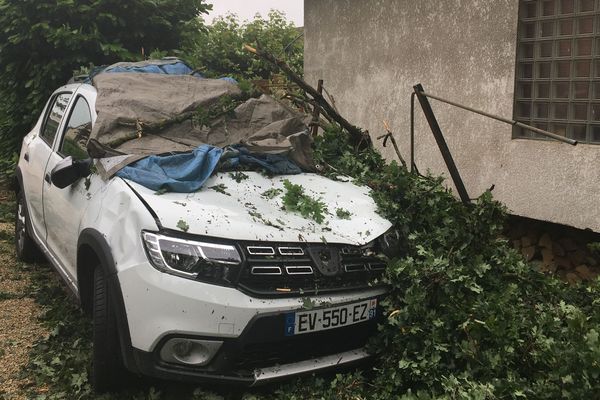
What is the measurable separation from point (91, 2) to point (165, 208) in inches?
200

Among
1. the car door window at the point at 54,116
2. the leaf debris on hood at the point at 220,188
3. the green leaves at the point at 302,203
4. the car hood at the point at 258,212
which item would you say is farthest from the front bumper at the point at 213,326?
the car door window at the point at 54,116

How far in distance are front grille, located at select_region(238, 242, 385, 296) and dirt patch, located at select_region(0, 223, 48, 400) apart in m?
1.54

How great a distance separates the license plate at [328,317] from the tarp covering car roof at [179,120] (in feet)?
3.96

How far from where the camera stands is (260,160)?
140 inches

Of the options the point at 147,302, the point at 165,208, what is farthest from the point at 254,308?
the point at 165,208

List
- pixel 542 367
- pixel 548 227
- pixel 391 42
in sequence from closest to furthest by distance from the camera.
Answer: pixel 542 367
pixel 548 227
pixel 391 42

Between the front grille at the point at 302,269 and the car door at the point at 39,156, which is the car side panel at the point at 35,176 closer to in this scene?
the car door at the point at 39,156

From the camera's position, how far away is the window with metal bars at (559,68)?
4324 mm

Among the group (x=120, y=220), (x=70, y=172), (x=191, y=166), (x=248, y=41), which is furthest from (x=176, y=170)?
(x=248, y=41)

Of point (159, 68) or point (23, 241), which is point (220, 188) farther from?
point (23, 241)

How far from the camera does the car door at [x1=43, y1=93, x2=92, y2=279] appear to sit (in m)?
3.46

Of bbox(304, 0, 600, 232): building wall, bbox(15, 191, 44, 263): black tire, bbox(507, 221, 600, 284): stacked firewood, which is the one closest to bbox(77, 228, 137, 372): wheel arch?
bbox(15, 191, 44, 263): black tire

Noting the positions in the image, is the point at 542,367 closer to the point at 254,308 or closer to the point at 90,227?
the point at 254,308

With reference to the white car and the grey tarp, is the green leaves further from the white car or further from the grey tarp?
the grey tarp
